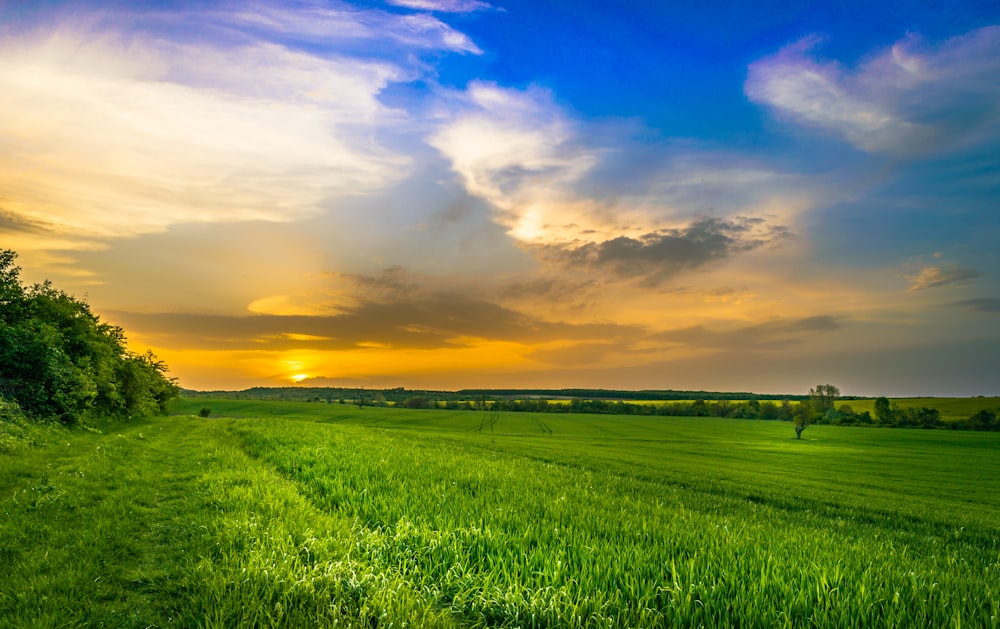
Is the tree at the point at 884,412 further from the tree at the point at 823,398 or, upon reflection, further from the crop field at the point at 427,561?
the crop field at the point at 427,561

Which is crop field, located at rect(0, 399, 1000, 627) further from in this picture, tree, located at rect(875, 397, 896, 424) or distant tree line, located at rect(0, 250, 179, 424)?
tree, located at rect(875, 397, 896, 424)

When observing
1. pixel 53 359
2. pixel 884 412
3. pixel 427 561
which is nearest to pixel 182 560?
pixel 427 561

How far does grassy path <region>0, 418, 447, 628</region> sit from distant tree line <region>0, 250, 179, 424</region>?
813 inches

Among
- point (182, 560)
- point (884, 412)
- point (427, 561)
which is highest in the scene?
point (427, 561)

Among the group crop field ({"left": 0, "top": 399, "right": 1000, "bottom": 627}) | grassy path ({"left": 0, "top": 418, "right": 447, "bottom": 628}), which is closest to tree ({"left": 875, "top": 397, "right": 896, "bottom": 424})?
crop field ({"left": 0, "top": 399, "right": 1000, "bottom": 627})

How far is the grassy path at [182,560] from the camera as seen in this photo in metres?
4.82

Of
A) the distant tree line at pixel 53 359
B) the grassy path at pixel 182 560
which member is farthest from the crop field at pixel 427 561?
the distant tree line at pixel 53 359

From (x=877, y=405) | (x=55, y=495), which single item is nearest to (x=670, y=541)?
(x=55, y=495)

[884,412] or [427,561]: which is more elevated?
[427,561]

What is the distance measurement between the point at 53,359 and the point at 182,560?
34778mm

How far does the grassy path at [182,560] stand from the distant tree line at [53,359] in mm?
20662

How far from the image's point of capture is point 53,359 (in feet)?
101

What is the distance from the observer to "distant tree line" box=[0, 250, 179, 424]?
29.2 meters

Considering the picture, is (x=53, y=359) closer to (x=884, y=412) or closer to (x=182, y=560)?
(x=182, y=560)
